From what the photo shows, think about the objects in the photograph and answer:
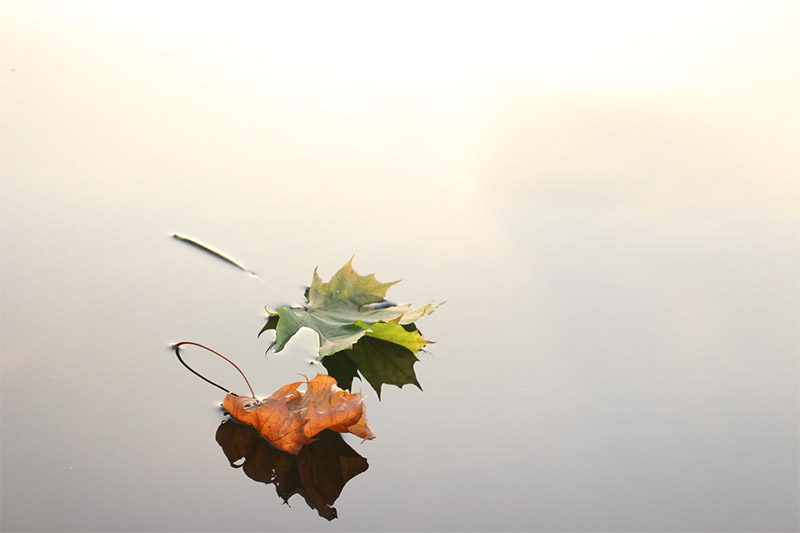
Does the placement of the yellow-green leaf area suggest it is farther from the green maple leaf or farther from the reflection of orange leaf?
the reflection of orange leaf

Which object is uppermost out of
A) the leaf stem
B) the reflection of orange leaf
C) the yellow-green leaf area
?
the yellow-green leaf area

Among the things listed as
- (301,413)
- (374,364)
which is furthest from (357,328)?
(301,413)

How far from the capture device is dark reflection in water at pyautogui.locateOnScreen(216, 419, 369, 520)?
0.58m

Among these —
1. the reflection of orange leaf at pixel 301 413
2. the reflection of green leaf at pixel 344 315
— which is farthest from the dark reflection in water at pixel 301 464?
the reflection of green leaf at pixel 344 315

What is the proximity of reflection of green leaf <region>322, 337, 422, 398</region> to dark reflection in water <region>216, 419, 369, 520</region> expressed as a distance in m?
0.10

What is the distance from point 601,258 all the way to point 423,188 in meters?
0.28

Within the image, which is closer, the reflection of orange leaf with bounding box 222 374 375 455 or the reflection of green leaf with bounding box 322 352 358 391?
the reflection of orange leaf with bounding box 222 374 375 455

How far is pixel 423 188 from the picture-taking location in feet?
3.74

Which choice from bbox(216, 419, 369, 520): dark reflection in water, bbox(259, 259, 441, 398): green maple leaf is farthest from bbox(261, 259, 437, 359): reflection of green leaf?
bbox(216, 419, 369, 520): dark reflection in water

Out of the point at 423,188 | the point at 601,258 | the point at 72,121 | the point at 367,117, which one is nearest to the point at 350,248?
the point at 423,188

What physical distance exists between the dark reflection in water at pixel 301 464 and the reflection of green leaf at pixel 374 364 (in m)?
0.10

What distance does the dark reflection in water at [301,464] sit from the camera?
1.90 ft

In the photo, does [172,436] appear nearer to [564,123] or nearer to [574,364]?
[574,364]

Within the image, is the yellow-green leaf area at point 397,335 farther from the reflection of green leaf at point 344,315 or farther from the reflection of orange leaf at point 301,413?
the reflection of orange leaf at point 301,413
